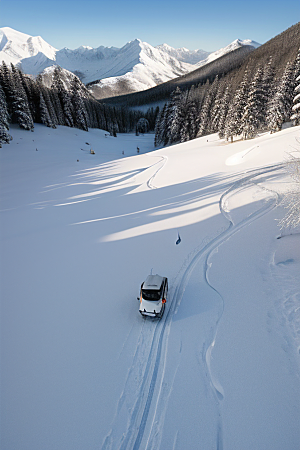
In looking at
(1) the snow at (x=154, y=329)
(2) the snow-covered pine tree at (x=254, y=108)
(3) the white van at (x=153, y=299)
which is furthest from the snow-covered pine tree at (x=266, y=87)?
(3) the white van at (x=153, y=299)

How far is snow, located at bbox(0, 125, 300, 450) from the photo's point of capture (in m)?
5.11

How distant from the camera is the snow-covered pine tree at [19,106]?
45247mm

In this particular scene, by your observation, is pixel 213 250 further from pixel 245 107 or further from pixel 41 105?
pixel 41 105

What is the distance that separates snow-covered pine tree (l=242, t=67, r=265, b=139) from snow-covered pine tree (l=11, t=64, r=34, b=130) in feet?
150

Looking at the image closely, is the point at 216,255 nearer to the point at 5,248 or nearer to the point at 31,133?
the point at 5,248

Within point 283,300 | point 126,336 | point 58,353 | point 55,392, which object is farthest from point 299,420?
point 58,353

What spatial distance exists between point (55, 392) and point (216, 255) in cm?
873

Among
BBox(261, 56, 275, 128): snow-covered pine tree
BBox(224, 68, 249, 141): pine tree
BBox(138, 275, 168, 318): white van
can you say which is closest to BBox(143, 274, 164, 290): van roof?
BBox(138, 275, 168, 318): white van

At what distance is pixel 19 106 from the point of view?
45781 mm

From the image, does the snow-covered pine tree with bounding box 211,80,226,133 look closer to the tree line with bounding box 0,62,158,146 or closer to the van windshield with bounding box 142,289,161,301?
the tree line with bounding box 0,62,158,146

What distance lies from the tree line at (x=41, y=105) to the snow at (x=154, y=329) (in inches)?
1533

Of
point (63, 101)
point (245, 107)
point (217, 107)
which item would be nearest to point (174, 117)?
point (217, 107)

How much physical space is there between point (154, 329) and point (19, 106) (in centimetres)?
5613

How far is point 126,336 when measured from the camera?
24.3 ft
